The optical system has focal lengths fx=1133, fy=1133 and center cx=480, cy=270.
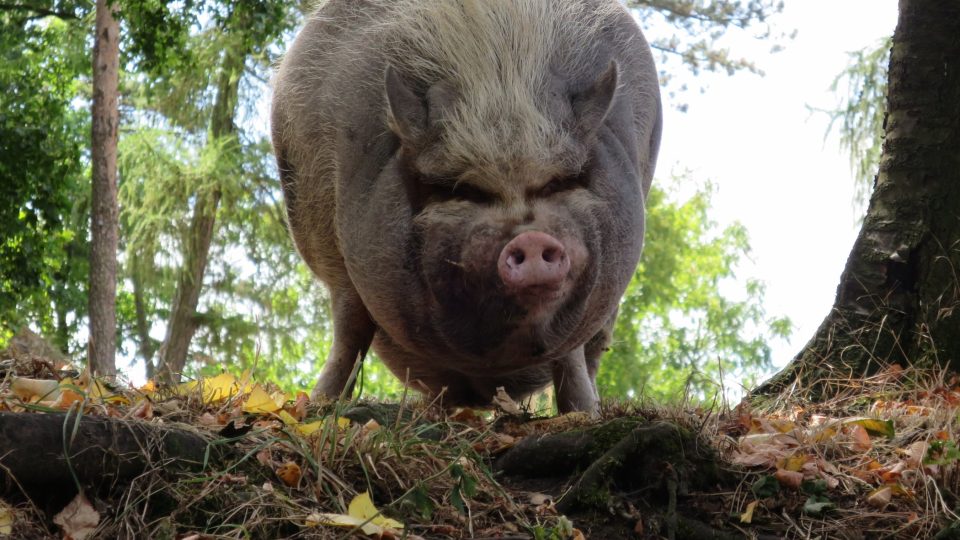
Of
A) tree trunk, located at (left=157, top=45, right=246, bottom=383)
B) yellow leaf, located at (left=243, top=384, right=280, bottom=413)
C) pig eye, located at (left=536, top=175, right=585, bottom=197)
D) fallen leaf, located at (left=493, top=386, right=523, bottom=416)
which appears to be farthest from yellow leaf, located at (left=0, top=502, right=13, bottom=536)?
tree trunk, located at (left=157, top=45, right=246, bottom=383)

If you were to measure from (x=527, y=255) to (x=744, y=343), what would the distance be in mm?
26453

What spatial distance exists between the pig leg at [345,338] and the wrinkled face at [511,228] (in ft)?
3.68

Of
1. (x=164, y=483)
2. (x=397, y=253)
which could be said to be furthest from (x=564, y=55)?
(x=164, y=483)

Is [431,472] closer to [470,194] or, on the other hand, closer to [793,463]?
[793,463]

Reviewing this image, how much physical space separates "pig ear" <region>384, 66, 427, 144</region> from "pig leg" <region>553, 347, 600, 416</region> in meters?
1.56

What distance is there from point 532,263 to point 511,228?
0.26 metres

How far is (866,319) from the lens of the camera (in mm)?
5828

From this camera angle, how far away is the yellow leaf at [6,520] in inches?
113

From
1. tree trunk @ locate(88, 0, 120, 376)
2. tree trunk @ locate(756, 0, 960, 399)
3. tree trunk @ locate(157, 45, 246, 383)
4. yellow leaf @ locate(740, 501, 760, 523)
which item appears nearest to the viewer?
yellow leaf @ locate(740, 501, 760, 523)

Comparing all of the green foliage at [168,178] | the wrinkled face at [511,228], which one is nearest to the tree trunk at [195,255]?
the green foliage at [168,178]

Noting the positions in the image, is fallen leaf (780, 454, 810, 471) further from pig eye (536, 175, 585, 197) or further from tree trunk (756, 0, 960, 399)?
tree trunk (756, 0, 960, 399)

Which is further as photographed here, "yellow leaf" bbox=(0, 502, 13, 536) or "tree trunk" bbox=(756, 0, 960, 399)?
"tree trunk" bbox=(756, 0, 960, 399)

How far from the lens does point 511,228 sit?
4.53 m

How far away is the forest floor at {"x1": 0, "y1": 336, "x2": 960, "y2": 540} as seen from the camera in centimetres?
309
